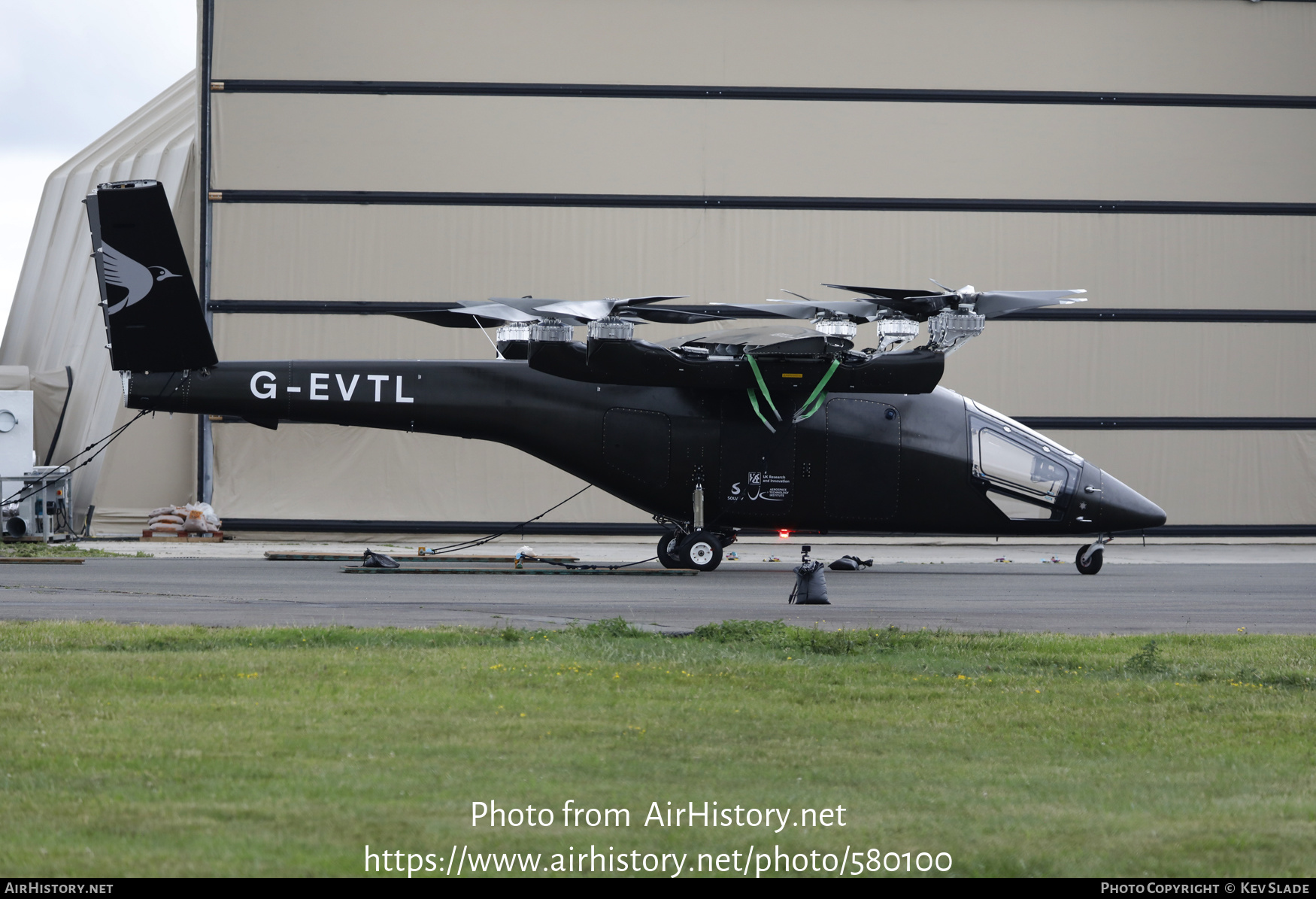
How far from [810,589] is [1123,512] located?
7.22 m

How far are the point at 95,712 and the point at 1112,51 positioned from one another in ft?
86.2

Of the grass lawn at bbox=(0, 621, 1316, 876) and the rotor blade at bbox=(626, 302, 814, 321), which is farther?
the rotor blade at bbox=(626, 302, 814, 321)

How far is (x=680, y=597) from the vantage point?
1354cm

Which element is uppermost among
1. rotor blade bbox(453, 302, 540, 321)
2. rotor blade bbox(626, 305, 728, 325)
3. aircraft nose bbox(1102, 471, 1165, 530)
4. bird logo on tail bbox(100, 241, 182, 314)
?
bird logo on tail bbox(100, 241, 182, 314)

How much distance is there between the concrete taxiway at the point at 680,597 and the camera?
11.2 m

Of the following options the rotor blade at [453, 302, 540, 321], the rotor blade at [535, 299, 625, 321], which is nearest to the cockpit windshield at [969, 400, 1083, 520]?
the rotor blade at [535, 299, 625, 321]

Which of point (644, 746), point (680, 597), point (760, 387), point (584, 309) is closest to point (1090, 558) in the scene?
point (760, 387)

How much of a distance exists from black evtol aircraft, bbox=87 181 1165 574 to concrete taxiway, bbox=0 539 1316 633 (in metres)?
0.96

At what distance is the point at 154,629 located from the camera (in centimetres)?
959

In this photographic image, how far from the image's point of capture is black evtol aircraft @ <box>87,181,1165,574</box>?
16156 millimetres

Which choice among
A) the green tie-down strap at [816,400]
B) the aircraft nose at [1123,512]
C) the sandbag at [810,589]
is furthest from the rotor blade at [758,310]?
the aircraft nose at [1123,512]

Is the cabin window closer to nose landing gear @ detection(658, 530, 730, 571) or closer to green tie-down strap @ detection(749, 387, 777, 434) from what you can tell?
green tie-down strap @ detection(749, 387, 777, 434)

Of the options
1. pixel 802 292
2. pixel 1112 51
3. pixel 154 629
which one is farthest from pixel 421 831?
pixel 1112 51

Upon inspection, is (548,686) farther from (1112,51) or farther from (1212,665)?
(1112,51)
